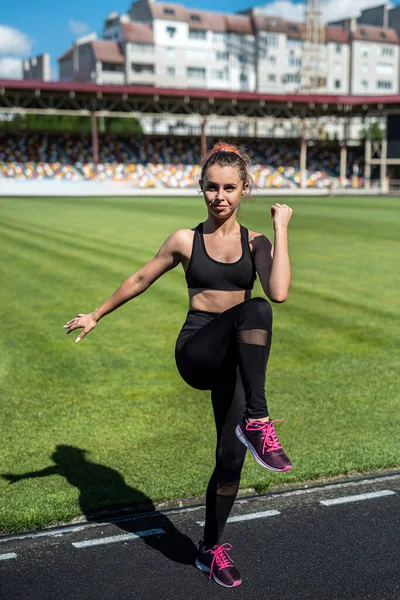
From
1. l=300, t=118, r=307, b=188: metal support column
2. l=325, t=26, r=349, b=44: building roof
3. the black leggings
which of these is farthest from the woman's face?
l=325, t=26, r=349, b=44: building roof

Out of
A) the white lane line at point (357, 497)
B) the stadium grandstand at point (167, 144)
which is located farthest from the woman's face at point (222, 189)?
the stadium grandstand at point (167, 144)

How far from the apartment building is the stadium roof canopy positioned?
1261 inches

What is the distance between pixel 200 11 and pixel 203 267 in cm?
10173

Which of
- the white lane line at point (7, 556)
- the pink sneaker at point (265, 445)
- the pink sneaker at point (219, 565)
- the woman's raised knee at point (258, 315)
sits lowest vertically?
the white lane line at point (7, 556)

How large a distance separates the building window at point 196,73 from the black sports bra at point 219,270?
96.7 m

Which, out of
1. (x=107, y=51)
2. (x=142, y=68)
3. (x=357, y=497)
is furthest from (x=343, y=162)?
(x=357, y=497)

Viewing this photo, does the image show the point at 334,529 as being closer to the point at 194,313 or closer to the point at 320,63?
the point at 194,313

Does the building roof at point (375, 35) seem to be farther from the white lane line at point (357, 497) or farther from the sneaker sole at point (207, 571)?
the sneaker sole at point (207, 571)

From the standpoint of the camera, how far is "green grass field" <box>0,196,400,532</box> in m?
5.28

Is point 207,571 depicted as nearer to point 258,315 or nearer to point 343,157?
point 258,315

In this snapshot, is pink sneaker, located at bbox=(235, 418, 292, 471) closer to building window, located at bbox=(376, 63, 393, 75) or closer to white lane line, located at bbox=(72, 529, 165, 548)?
white lane line, located at bbox=(72, 529, 165, 548)

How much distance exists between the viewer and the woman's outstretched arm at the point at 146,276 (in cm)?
385

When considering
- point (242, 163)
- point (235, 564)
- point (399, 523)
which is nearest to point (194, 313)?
point (242, 163)

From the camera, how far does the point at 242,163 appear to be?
149 inches
